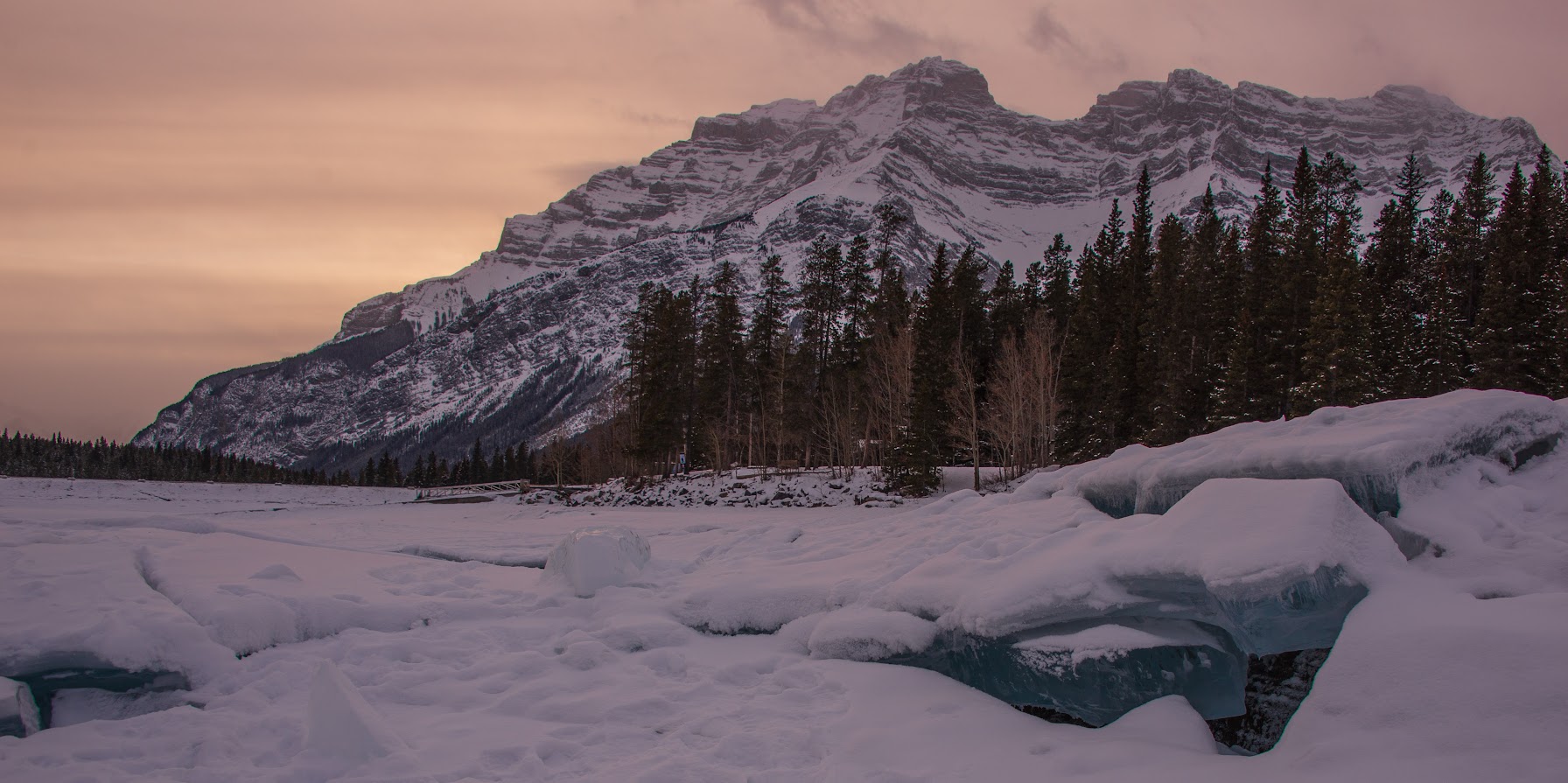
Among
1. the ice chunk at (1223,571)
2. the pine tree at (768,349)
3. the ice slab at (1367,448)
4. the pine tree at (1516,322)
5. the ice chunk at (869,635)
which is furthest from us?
the pine tree at (768,349)

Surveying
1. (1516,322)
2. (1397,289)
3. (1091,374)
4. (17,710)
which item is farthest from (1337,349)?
(17,710)

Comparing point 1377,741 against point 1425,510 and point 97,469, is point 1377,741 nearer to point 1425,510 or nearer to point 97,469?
point 1425,510

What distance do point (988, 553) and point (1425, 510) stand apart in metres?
4.21

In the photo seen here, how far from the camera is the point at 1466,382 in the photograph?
35.1 metres

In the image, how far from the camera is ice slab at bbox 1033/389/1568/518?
7.25 m

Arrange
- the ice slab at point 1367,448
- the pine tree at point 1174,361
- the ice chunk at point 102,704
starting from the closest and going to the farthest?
the ice chunk at point 102,704, the ice slab at point 1367,448, the pine tree at point 1174,361

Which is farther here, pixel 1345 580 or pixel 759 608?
pixel 759 608

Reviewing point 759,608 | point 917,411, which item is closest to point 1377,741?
point 759,608

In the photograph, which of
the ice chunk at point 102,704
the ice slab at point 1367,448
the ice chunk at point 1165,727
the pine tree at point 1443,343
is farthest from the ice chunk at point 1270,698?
the pine tree at point 1443,343

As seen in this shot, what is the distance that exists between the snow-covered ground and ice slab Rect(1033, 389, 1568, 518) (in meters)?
0.04

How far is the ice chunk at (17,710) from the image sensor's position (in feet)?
19.8

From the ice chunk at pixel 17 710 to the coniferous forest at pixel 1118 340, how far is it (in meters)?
29.9

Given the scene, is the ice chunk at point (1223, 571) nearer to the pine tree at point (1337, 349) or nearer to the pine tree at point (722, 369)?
the pine tree at point (1337, 349)

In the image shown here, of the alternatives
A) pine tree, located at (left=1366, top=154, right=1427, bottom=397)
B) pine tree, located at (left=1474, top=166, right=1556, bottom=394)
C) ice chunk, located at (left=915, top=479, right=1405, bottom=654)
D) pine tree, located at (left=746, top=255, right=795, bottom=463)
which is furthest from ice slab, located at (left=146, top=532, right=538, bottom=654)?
pine tree, located at (left=1474, top=166, right=1556, bottom=394)
